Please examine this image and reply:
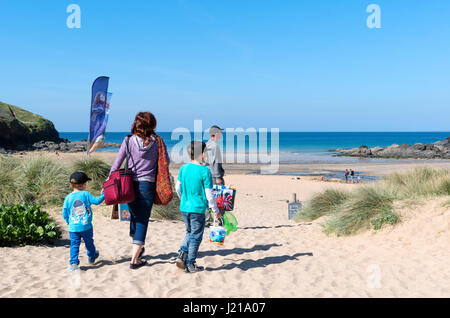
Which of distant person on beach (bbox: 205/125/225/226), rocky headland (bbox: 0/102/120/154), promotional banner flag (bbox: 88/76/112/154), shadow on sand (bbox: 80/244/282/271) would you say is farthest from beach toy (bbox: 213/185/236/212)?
rocky headland (bbox: 0/102/120/154)

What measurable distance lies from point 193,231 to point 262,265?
135cm

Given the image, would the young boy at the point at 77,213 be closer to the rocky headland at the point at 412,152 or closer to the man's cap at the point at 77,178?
the man's cap at the point at 77,178

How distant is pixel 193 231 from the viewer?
179 inches

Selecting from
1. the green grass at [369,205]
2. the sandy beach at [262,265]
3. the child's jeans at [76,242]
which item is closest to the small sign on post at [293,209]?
the green grass at [369,205]

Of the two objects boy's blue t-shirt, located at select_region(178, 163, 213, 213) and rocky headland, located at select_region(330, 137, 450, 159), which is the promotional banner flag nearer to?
boy's blue t-shirt, located at select_region(178, 163, 213, 213)

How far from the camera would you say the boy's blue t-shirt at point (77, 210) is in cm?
468

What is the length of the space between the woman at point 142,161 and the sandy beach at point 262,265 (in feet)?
2.76

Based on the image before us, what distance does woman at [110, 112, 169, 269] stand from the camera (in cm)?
446

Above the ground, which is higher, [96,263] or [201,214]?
[201,214]

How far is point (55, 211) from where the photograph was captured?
351 inches

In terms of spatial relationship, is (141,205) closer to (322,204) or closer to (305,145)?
(322,204)
